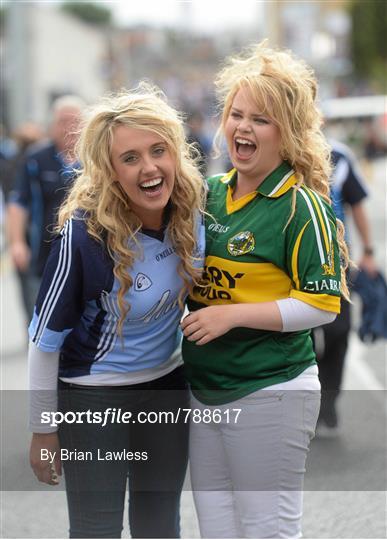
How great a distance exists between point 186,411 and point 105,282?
20.3 inches

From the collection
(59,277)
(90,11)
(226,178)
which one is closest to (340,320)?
(226,178)

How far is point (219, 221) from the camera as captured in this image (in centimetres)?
283

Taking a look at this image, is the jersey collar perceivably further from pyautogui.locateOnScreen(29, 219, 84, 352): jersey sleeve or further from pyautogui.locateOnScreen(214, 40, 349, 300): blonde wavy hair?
pyautogui.locateOnScreen(29, 219, 84, 352): jersey sleeve

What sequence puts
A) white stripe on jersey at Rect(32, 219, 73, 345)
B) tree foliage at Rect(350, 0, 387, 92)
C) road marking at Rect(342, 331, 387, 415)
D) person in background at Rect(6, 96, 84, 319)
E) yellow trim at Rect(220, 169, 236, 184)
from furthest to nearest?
tree foliage at Rect(350, 0, 387, 92) → road marking at Rect(342, 331, 387, 415) → person in background at Rect(6, 96, 84, 319) → yellow trim at Rect(220, 169, 236, 184) → white stripe on jersey at Rect(32, 219, 73, 345)

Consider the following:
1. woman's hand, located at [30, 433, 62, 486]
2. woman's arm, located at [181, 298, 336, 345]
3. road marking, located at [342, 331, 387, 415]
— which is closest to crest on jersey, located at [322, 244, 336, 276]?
woman's arm, located at [181, 298, 336, 345]

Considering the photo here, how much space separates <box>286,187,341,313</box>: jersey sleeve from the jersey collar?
0.07m

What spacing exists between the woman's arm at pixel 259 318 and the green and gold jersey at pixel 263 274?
0.03 m

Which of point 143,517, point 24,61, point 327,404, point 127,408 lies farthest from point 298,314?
point 24,61

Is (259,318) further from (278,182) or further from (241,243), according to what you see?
(278,182)

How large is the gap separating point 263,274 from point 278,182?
277mm

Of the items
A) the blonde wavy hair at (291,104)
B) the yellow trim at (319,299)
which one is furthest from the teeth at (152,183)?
the yellow trim at (319,299)

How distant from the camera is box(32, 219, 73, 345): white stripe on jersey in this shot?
2.63m

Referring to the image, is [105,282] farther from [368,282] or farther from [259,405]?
[368,282]

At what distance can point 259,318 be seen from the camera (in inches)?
105
